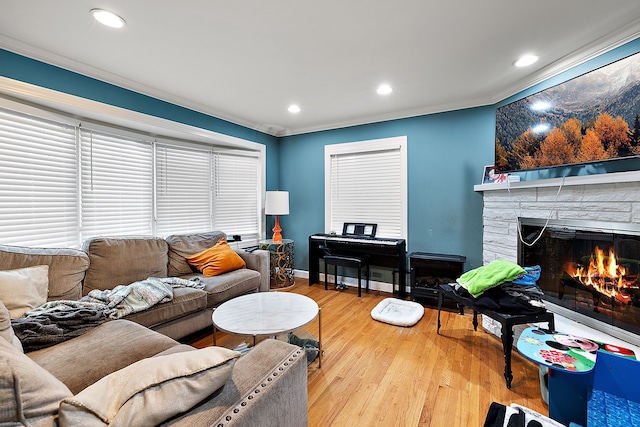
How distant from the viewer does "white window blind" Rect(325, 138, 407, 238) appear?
12.5ft

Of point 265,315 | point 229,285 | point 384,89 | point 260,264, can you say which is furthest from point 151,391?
point 384,89

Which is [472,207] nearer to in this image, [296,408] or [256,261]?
[256,261]

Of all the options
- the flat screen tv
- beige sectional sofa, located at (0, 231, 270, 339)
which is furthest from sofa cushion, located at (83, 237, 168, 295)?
the flat screen tv

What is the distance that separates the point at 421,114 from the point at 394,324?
8.63ft

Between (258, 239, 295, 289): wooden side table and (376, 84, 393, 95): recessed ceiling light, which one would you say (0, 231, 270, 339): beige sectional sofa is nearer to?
(258, 239, 295, 289): wooden side table

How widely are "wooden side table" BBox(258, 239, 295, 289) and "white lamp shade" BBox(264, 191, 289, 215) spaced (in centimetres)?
48

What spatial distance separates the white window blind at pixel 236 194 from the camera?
401cm

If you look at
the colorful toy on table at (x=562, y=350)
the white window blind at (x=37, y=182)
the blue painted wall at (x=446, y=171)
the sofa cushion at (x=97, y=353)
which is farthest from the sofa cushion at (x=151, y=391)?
the blue painted wall at (x=446, y=171)

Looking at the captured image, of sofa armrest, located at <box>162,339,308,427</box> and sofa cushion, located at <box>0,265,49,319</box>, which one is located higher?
sofa cushion, located at <box>0,265,49,319</box>

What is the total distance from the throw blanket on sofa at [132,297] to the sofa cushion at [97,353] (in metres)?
0.22

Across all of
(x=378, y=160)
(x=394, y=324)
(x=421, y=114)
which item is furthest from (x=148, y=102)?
(x=394, y=324)

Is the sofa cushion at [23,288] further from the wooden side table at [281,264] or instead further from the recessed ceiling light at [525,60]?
the recessed ceiling light at [525,60]

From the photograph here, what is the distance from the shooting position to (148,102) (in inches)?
119

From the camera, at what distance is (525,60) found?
7.90 feet
